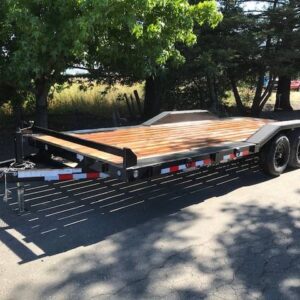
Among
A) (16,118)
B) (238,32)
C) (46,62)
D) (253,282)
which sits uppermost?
(238,32)

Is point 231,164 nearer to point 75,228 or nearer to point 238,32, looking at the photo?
point 75,228

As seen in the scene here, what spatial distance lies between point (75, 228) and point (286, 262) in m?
2.18

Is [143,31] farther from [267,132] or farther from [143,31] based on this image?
[267,132]

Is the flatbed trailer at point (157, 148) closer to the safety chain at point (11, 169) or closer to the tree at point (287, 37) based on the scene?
the safety chain at point (11, 169)

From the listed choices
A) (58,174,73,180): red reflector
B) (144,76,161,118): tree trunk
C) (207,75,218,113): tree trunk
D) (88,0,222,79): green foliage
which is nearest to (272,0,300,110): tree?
(207,75,218,113): tree trunk

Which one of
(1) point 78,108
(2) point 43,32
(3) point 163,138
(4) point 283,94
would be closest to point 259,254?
(3) point 163,138

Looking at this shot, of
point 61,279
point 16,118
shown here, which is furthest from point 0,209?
point 16,118

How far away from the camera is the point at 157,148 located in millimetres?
5508

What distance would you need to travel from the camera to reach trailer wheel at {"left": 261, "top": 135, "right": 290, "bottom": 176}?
22.1 ft

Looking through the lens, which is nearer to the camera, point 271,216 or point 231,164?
point 271,216

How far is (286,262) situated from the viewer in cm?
398

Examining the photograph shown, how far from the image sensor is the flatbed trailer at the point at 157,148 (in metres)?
4.56

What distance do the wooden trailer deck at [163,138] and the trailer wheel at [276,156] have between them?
0.38m

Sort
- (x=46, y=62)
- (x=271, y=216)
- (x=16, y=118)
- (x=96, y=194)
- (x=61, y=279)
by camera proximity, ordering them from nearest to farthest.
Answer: (x=61, y=279) < (x=271, y=216) < (x=96, y=194) < (x=46, y=62) < (x=16, y=118)
